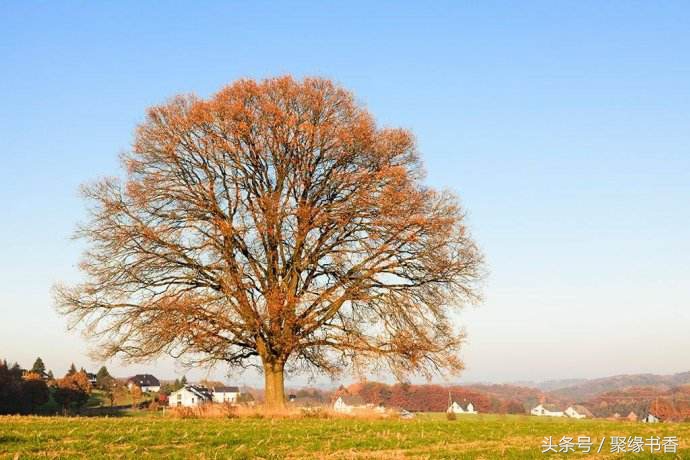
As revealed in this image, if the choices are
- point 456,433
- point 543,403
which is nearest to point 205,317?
point 456,433

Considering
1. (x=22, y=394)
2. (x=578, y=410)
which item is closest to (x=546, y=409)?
(x=578, y=410)

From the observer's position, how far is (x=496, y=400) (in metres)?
64.4

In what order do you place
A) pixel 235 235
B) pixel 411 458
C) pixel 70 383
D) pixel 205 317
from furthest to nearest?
1. pixel 70 383
2. pixel 235 235
3. pixel 205 317
4. pixel 411 458

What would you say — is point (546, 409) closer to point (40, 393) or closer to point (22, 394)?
point (40, 393)

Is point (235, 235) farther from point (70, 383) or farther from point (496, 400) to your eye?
point (496, 400)

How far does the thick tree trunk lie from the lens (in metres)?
23.0

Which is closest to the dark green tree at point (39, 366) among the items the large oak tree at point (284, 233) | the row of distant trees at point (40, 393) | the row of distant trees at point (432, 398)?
the row of distant trees at point (40, 393)

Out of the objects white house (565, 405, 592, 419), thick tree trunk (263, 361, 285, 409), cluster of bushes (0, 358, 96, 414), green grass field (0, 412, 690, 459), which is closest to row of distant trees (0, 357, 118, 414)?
cluster of bushes (0, 358, 96, 414)

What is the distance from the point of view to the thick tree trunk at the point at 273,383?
22984 mm

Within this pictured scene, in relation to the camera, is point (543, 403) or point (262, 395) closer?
point (262, 395)

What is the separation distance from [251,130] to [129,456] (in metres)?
14.6

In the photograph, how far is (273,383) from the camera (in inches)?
907

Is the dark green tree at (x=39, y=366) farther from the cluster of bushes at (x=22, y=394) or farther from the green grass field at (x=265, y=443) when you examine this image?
the green grass field at (x=265, y=443)

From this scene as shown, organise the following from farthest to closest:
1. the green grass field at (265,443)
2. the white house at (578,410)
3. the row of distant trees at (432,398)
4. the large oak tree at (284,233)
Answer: the white house at (578,410) → the row of distant trees at (432,398) → the large oak tree at (284,233) → the green grass field at (265,443)
